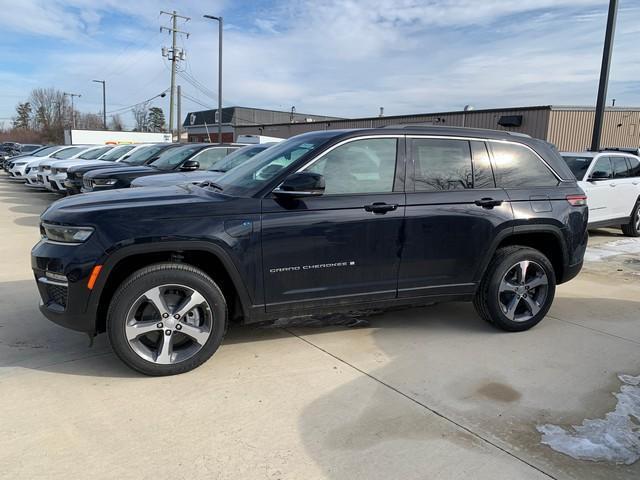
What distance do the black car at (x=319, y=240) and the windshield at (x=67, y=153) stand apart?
55.6ft

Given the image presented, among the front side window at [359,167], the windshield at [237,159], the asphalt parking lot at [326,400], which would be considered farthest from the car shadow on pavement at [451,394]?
the windshield at [237,159]

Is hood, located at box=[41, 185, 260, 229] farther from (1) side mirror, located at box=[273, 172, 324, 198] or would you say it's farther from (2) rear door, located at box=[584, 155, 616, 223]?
(2) rear door, located at box=[584, 155, 616, 223]

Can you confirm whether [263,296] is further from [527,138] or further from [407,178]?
[527,138]

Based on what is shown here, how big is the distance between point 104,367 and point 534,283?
12.5ft

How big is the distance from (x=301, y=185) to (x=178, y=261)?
1.07m

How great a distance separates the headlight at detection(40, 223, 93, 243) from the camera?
136 inches

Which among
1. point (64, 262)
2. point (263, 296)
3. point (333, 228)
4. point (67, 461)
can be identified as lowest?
point (67, 461)

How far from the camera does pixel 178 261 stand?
3709mm

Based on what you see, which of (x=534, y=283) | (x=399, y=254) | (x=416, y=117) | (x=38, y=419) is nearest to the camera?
(x=38, y=419)

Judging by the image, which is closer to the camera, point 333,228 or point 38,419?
point 38,419

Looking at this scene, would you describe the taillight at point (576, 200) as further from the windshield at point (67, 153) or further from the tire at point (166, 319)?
the windshield at point (67, 153)

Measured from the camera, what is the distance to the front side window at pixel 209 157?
10330 millimetres

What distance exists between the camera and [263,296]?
3.80 metres

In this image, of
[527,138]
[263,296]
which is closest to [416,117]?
[527,138]
